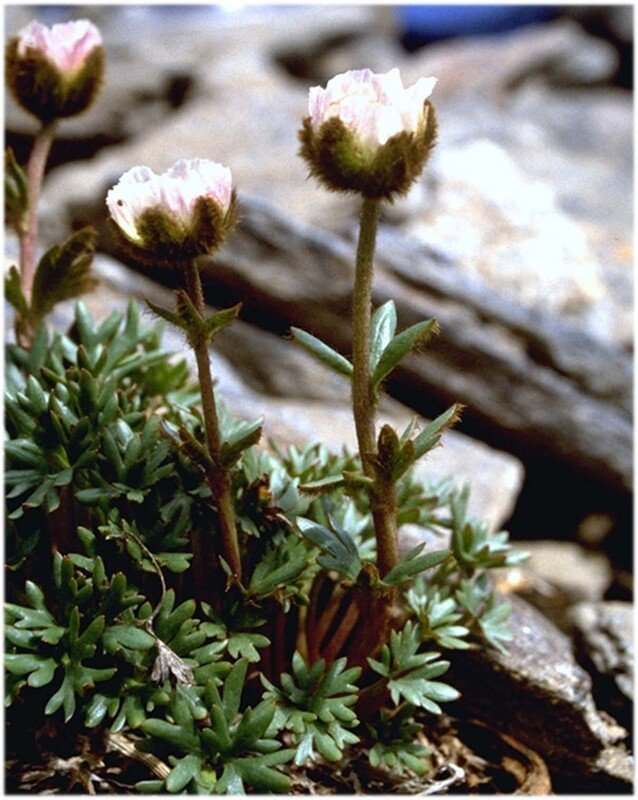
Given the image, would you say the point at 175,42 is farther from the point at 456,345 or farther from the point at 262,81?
the point at 456,345

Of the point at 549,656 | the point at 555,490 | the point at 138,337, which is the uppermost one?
the point at 138,337

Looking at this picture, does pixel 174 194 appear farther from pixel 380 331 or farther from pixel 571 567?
pixel 571 567

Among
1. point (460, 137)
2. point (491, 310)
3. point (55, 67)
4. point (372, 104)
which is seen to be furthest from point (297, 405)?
point (460, 137)

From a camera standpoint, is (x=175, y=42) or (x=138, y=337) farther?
(x=175, y=42)

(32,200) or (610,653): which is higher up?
(32,200)

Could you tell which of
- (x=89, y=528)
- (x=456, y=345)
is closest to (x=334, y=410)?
(x=456, y=345)

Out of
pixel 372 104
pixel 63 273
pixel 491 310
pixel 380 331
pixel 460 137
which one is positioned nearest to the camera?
pixel 372 104

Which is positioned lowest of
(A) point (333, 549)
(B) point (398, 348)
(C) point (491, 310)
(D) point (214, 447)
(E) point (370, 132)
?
(C) point (491, 310)
